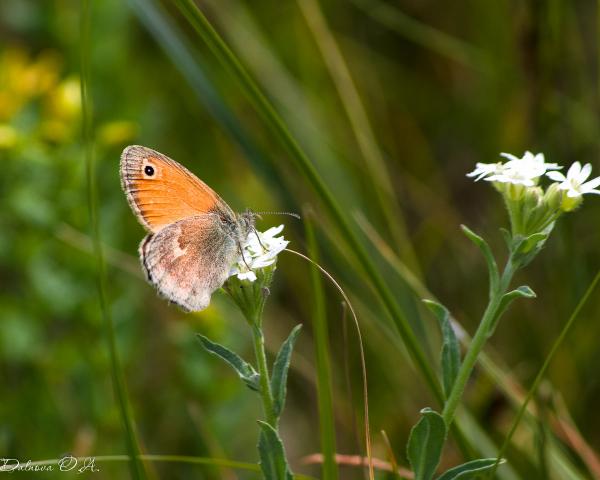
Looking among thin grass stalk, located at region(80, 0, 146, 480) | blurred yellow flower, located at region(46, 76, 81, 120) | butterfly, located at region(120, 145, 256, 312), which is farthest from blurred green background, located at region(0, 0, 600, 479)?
thin grass stalk, located at region(80, 0, 146, 480)

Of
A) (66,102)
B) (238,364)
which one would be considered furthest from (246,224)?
(66,102)

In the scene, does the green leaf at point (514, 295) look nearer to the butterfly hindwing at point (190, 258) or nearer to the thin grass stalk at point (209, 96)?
the butterfly hindwing at point (190, 258)

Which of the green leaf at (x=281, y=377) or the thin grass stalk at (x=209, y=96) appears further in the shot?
the thin grass stalk at (x=209, y=96)

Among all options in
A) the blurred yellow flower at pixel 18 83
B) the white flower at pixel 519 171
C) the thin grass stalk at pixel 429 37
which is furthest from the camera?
the thin grass stalk at pixel 429 37

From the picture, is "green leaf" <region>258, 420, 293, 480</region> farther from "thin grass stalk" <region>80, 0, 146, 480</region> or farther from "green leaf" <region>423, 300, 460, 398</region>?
"green leaf" <region>423, 300, 460, 398</region>

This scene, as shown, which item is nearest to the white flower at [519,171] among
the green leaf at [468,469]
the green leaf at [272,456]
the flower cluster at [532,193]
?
the flower cluster at [532,193]

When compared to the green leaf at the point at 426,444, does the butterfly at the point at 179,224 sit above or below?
above

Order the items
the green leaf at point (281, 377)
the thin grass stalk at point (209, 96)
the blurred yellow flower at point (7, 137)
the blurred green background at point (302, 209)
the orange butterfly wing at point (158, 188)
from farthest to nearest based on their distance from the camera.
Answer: the blurred yellow flower at point (7, 137) → the blurred green background at point (302, 209) → the thin grass stalk at point (209, 96) → the orange butterfly wing at point (158, 188) → the green leaf at point (281, 377)
